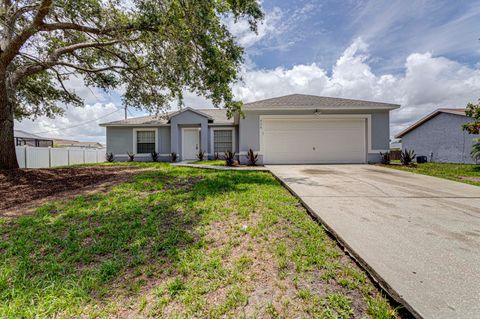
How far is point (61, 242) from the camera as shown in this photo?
2977 mm

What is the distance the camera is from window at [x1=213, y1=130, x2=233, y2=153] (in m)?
14.9

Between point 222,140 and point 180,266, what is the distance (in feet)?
42.3

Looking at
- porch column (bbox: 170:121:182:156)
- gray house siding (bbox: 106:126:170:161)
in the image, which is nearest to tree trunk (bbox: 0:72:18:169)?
gray house siding (bbox: 106:126:170:161)

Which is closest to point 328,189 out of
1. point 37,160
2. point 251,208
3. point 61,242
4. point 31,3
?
point 251,208

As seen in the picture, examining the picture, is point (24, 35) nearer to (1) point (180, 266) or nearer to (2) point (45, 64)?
(2) point (45, 64)

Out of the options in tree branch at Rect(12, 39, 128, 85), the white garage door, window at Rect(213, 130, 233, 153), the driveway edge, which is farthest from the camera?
window at Rect(213, 130, 233, 153)

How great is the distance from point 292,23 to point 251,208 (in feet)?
28.8

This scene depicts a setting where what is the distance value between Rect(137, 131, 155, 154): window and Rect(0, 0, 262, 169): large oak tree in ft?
21.3

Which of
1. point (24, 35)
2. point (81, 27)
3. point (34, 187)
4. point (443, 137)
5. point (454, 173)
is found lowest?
point (34, 187)

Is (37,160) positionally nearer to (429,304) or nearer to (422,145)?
(429,304)

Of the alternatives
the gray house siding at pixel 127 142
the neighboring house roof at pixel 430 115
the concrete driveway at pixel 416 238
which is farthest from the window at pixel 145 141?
the neighboring house roof at pixel 430 115

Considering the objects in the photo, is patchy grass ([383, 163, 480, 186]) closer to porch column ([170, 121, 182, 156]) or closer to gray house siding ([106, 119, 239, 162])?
porch column ([170, 121, 182, 156])

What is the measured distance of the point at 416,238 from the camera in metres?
2.60

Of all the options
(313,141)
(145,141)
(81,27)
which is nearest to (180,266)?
(81,27)
